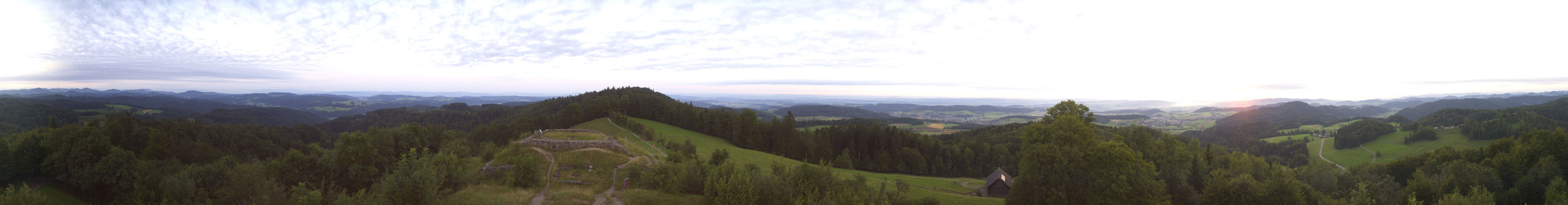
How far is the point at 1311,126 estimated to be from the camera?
401 feet

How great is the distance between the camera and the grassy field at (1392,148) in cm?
7106

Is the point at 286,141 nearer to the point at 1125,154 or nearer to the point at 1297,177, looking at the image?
the point at 1125,154

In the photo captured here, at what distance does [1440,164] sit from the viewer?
3562cm

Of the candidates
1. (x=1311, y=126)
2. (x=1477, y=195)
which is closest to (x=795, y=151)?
(x=1477, y=195)

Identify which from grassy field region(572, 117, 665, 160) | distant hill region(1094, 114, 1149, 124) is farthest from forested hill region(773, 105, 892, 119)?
grassy field region(572, 117, 665, 160)

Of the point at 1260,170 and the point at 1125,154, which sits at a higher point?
the point at 1125,154

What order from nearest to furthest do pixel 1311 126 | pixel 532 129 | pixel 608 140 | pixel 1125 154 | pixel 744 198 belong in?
pixel 744 198 → pixel 1125 154 → pixel 608 140 → pixel 532 129 → pixel 1311 126

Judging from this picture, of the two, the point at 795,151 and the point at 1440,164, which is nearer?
the point at 1440,164

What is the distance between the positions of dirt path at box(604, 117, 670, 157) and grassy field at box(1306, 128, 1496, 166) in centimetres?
9196

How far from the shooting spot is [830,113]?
186m

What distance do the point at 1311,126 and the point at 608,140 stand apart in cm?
16725

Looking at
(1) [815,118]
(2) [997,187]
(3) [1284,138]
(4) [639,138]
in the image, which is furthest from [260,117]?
(3) [1284,138]

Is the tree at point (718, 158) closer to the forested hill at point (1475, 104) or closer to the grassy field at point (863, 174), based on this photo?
the grassy field at point (863, 174)

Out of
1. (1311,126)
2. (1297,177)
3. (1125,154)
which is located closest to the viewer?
(1125,154)
